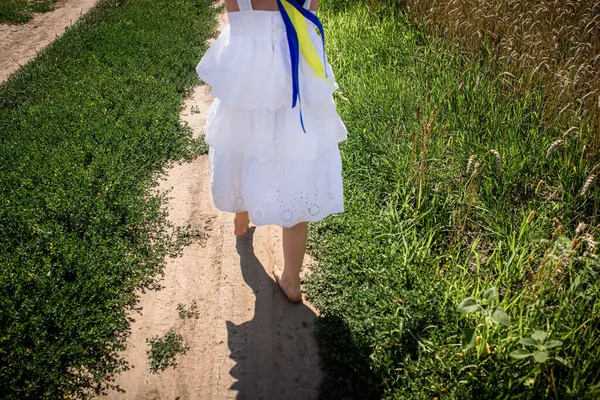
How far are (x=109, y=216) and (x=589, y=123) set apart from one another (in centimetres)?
403

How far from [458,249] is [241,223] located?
5.38 feet

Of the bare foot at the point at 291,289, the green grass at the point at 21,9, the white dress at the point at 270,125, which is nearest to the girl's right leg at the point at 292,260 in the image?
the bare foot at the point at 291,289

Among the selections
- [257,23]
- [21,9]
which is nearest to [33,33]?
[21,9]

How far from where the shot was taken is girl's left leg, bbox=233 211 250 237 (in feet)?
10.6

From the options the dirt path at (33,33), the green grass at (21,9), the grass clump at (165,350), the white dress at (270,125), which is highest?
the white dress at (270,125)

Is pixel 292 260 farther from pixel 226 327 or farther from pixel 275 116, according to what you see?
pixel 275 116

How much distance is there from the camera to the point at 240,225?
332 centimetres

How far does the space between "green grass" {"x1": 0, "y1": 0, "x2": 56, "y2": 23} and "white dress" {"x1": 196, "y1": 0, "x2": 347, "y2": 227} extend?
8.46 meters

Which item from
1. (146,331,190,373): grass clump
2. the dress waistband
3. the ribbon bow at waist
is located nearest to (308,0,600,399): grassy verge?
(146,331,190,373): grass clump

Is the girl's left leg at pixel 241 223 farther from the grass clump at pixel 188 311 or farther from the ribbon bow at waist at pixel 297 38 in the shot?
the ribbon bow at waist at pixel 297 38

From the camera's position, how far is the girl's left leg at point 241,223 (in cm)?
324

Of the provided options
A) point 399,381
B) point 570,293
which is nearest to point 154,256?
point 399,381

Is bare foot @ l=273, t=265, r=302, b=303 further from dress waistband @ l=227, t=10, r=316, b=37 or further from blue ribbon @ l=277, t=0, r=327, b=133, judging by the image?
dress waistband @ l=227, t=10, r=316, b=37

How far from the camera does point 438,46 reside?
16.3ft
